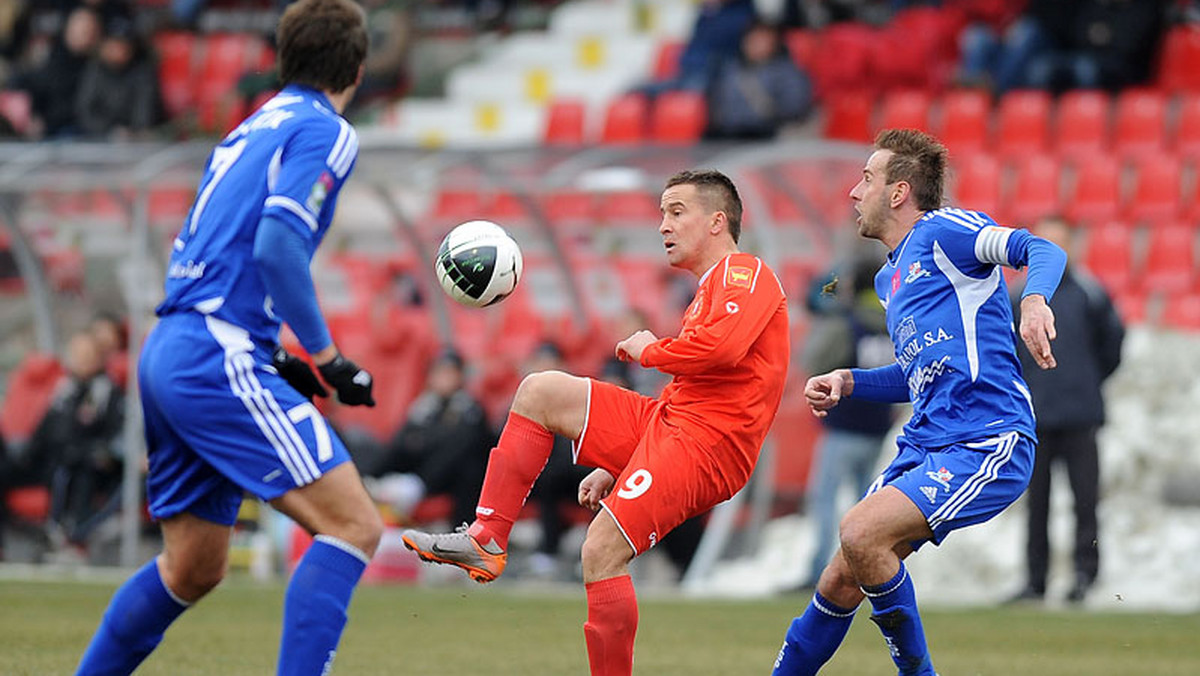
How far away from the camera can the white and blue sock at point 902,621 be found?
627 centimetres

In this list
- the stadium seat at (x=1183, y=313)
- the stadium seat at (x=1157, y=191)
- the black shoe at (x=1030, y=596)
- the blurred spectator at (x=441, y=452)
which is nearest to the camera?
the black shoe at (x=1030, y=596)

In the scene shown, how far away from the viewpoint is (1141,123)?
1661 centimetres

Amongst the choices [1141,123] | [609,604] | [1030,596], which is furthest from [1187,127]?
[609,604]

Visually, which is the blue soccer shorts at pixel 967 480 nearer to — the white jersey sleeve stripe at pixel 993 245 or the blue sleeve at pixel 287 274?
the white jersey sleeve stripe at pixel 993 245

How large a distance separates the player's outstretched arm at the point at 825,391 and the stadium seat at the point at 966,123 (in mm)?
10665

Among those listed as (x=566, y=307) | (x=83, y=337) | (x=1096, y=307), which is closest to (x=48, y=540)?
(x=83, y=337)

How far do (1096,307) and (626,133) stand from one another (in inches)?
280

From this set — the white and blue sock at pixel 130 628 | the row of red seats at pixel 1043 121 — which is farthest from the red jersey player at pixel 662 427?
the row of red seats at pixel 1043 121

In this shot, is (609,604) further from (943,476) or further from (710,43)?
(710,43)

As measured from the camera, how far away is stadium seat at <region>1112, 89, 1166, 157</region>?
16547 mm

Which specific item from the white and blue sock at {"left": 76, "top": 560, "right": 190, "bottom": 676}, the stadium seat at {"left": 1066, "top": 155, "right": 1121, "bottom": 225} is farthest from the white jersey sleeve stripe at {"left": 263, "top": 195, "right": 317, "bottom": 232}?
the stadium seat at {"left": 1066, "top": 155, "right": 1121, "bottom": 225}

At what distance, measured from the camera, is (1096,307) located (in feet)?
39.5

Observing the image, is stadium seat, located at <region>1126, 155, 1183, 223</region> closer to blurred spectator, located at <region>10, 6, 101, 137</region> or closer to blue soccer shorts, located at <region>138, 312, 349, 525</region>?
blurred spectator, located at <region>10, 6, 101, 137</region>

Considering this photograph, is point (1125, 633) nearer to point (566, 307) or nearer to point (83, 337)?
point (566, 307)
